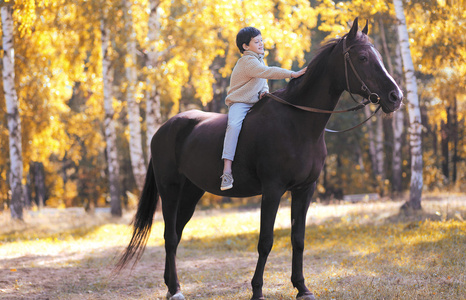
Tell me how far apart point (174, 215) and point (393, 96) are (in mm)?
2935

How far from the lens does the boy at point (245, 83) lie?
17.1 feet

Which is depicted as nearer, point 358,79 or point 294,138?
point 358,79

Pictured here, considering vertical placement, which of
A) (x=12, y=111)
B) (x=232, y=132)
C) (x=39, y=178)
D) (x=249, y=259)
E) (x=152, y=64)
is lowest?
(x=249, y=259)

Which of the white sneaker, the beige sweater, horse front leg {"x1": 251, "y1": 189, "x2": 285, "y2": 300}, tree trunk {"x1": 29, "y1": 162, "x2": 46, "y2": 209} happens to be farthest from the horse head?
tree trunk {"x1": 29, "y1": 162, "x2": 46, "y2": 209}

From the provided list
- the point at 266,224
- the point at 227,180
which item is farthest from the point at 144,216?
the point at 266,224

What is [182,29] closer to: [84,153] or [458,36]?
[458,36]

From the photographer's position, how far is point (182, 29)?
47.7 ft

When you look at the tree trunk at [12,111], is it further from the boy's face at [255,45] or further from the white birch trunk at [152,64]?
the boy's face at [255,45]

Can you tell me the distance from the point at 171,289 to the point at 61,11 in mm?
10794

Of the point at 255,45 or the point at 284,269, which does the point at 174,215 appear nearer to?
the point at 284,269

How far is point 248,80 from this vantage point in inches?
216

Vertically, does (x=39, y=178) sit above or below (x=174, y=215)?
below

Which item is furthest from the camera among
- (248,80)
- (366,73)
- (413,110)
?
(413,110)

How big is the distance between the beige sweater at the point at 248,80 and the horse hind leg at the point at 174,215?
54.4 inches
